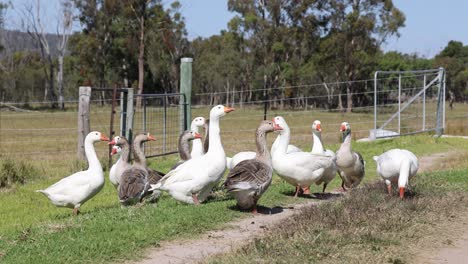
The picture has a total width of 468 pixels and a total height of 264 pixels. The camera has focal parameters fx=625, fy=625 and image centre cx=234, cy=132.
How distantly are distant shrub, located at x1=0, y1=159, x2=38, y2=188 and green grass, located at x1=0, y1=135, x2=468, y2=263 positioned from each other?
2.12m

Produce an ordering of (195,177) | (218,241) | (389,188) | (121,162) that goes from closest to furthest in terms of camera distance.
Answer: (218,241), (195,177), (389,188), (121,162)

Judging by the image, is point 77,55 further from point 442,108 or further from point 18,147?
point 442,108

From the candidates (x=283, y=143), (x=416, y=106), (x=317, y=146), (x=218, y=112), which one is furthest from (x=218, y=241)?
(x=416, y=106)

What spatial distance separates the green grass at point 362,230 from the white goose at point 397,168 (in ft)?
0.84

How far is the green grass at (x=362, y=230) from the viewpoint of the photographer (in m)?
6.39

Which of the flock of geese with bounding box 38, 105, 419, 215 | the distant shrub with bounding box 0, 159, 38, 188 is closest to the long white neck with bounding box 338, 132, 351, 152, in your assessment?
the flock of geese with bounding box 38, 105, 419, 215

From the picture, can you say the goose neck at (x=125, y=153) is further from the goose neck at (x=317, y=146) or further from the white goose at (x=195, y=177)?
the goose neck at (x=317, y=146)

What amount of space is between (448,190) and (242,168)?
162 inches

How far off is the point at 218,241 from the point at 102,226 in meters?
1.51

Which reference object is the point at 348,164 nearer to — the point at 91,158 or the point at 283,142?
the point at 283,142

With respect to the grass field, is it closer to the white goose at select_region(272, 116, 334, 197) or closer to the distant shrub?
the distant shrub

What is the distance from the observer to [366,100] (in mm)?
65312

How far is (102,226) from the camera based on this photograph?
7.82 meters

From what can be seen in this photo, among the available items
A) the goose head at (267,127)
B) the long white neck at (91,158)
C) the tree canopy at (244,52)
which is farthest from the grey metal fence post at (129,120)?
the tree canopy at (244,52)
